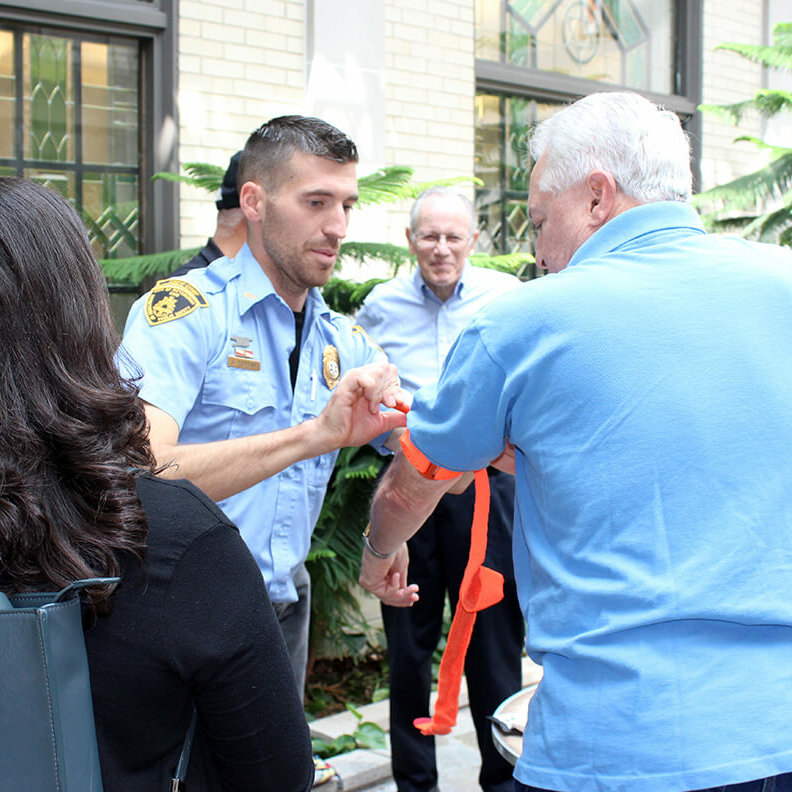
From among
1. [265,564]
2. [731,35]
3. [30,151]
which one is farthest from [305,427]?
[731,35]

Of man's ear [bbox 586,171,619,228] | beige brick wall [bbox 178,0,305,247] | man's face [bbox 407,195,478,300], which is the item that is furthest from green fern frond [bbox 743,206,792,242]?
man's ear [bbox 586,171,619,228]

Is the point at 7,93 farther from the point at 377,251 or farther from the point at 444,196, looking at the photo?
the point at 444,196

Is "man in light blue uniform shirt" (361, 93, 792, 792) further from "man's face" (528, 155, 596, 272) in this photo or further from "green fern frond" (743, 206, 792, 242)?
"green fern frond" (743, 206, 792, 242)

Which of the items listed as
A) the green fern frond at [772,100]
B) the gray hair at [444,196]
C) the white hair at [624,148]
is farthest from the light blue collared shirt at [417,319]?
the green fern frond at [772,100]

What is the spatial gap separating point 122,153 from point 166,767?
4081 mm

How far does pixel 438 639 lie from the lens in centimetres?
383

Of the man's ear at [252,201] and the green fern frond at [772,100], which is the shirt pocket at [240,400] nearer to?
the man's ear at [252,201]

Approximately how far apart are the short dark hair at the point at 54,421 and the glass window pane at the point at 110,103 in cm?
375

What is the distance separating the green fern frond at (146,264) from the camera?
4.32 meters

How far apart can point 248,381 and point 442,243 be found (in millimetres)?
1930

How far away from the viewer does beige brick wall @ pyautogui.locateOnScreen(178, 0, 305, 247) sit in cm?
469

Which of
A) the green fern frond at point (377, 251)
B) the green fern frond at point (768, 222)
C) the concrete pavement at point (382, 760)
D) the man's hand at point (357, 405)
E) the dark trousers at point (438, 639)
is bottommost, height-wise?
the concrete pavement at point (382, 760)

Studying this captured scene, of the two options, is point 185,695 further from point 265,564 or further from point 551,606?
point 265,564

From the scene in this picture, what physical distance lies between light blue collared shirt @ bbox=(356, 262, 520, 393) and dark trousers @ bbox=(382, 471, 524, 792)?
0.65 m
